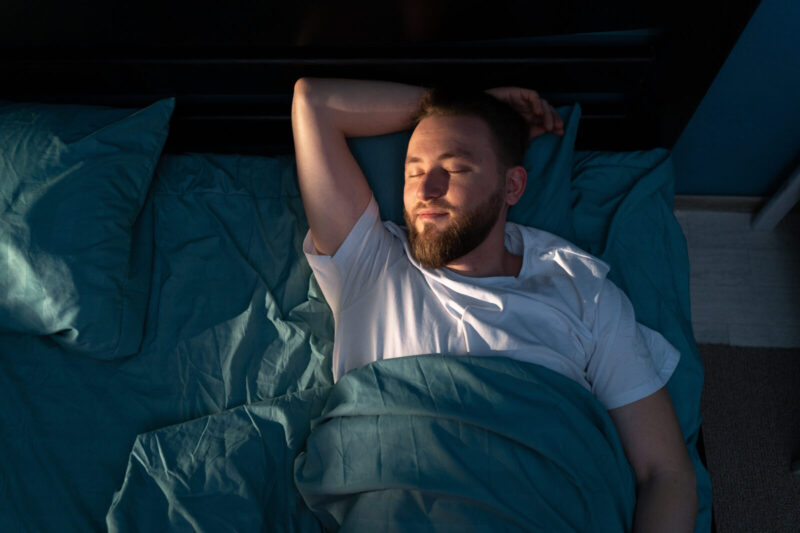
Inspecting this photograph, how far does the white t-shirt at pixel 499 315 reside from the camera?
1.11 metres

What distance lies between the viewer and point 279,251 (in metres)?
1.38

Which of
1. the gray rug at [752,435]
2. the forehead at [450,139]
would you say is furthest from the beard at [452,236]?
the gray rug at [752,435]

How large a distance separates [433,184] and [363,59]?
0.44m

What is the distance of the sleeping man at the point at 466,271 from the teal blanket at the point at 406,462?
69mm

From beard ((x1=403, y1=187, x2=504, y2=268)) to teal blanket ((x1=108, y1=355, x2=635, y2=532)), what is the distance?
9.2 inches

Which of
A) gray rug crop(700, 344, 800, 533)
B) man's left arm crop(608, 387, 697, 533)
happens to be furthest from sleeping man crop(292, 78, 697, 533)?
gray rug crop(700, 344, 800, 533)

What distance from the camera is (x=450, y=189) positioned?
1.19 metres

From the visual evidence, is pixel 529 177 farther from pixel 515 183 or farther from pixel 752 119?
pixel 752 119

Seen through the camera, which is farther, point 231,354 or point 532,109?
point 532,109

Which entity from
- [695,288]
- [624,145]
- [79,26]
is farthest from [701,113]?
[79,26]

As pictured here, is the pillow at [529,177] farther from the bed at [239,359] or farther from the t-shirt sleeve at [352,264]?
the t-shirt sleeve at [352,264]

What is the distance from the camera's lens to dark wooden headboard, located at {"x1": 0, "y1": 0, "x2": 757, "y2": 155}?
1.33 metres

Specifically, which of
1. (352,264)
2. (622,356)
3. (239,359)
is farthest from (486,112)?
(239,359)

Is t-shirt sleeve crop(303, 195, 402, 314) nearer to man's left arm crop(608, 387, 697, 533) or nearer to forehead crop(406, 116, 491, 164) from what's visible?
forehead crop(406, 116, 491, 164)
